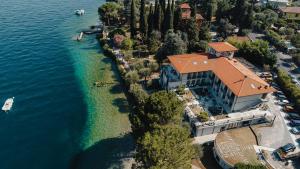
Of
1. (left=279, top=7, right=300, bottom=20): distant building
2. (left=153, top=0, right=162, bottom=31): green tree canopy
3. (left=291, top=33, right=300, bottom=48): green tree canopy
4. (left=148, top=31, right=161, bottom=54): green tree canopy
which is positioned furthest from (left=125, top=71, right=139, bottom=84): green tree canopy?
(left=279, top=7, right=300, bottom=20): distant building

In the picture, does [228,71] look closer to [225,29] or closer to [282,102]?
[282,102]

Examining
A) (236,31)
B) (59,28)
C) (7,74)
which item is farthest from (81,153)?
(236,31)

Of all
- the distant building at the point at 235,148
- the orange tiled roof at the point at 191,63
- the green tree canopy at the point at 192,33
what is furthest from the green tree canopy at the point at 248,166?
the green tree canopy at the point at 192,33

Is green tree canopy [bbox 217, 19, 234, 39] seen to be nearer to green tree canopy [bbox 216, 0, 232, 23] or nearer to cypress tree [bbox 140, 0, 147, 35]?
green tree canopy [bbox 216, 0, 232, 23]

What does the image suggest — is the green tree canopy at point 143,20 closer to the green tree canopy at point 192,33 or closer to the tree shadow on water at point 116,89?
the green tree canopy at point 192,33

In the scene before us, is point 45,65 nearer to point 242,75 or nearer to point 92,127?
point 92,127
